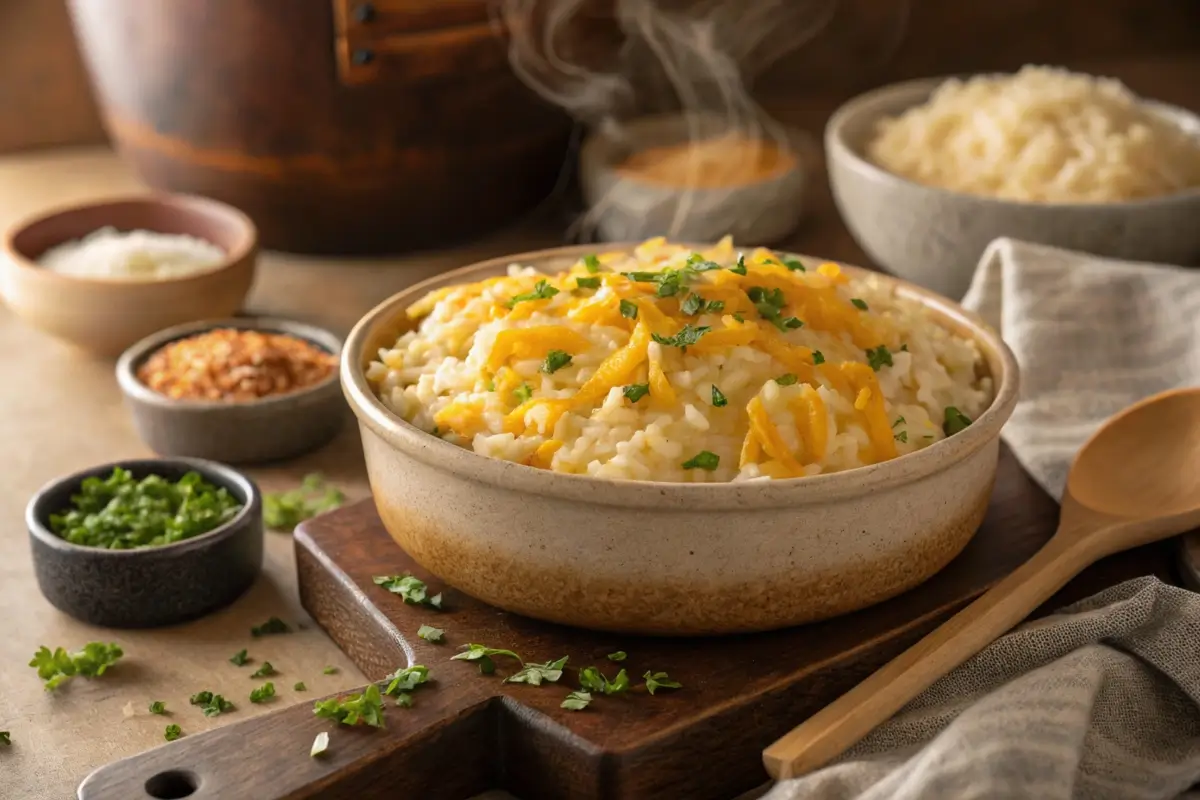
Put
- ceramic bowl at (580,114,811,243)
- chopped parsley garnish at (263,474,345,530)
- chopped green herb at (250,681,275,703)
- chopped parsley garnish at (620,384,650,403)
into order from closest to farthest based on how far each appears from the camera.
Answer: chopped parsley garnish at (620,384,650,403), chopped green herb at (250,681,275,703), chopped parsley garnish at (263,474,345,530), ceramic bowl at (580,114,811,243)

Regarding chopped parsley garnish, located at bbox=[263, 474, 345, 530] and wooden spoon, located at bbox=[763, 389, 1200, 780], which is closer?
wooden spoon, located at bbox=[763, 389, 1200, 780]

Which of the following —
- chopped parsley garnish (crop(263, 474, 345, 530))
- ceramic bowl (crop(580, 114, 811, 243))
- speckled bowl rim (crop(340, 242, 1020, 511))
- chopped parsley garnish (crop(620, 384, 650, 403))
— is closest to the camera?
speckled bowl rim (crop(340, 242, 1020, 511))


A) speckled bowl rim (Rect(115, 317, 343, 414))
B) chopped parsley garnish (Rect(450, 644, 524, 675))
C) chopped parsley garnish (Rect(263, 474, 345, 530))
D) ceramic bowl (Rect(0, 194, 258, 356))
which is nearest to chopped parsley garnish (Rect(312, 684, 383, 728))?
chopped parsley garnish (Rect(450, 644, 524, 675))

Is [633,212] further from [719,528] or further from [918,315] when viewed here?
[719,528]

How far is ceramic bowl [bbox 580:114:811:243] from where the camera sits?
10.0ft

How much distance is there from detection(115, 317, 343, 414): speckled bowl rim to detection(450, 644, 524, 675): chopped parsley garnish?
682mm

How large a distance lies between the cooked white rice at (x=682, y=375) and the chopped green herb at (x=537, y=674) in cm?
22

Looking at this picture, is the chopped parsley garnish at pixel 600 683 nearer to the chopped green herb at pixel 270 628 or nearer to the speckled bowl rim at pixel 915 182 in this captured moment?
the chopped green herb at pixel 270 628

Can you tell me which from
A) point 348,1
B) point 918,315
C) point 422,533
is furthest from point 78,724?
point 348,1

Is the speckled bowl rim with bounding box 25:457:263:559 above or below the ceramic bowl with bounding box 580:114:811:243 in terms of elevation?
above

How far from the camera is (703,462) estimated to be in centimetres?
161

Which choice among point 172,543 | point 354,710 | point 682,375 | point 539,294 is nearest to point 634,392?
point 682,375

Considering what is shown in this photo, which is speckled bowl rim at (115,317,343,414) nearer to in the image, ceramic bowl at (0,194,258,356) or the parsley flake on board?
ceramic bowl at (0,194,258,356)

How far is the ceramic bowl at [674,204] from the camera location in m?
3.05
